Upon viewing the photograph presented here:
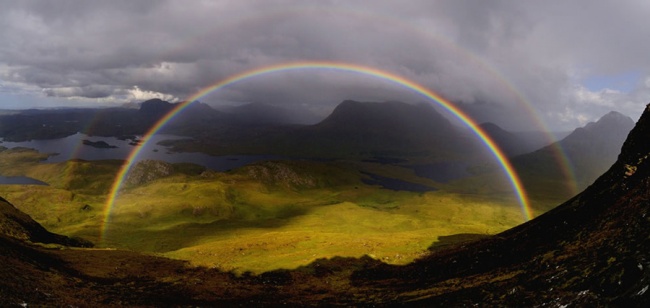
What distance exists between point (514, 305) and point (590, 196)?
35.7 m

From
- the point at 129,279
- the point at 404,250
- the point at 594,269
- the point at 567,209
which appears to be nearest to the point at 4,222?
the point at 129,279

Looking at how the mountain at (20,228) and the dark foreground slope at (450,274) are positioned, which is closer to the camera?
the dark foreground slope at (450,274)

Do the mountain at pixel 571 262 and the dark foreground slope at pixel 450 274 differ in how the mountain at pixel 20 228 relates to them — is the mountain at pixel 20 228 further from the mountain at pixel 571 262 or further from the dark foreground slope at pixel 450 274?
the mountain at pixel 571 262

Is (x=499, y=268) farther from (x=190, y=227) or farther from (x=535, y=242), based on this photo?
(x=190, y=227)

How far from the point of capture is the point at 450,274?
155 ft

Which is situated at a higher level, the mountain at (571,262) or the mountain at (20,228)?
the mountain at (571,262)

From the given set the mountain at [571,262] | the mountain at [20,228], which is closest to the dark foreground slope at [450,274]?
the mountain at [571,262]

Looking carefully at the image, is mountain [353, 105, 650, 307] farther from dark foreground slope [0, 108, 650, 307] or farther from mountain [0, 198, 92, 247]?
mountain [0, 198, 92, 247]

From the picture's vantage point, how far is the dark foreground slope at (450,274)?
78.7ft

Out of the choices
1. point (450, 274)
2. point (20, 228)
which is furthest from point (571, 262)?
point (20, 228)

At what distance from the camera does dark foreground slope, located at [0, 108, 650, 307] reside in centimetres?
2398

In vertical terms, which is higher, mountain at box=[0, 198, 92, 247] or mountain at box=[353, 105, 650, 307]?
mountain at box=[353, 105, 650, 307]

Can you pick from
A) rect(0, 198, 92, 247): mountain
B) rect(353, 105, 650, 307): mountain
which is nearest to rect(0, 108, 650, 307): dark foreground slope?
rect(353, 105, 650, 307): mountain

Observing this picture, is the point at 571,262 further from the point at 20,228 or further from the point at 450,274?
the point at 20,228
